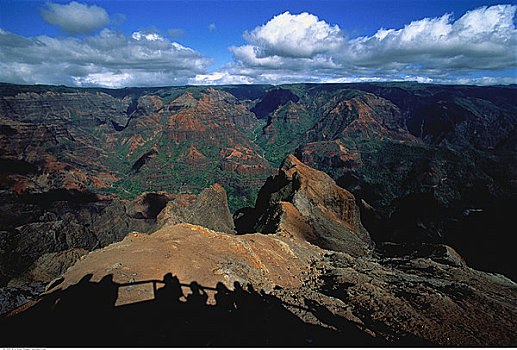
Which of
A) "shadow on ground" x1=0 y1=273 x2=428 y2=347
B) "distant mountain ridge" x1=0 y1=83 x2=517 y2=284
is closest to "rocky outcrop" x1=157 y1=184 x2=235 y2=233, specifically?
"distant mountain ridge" x1=0 y1=83 x2=517 y2=284

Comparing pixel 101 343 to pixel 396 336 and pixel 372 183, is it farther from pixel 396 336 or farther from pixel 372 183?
pixel 372 183

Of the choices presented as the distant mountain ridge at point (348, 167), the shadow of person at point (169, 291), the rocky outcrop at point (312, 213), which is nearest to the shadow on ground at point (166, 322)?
the shadow of person at point (169, 291)

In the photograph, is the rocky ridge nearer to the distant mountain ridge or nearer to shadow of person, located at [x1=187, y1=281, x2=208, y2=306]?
shadow of person, located at [x1=187, y1=281, x2=208, y2=306]

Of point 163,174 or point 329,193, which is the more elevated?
point 329,193

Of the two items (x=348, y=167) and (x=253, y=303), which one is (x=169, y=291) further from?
(x=348, y=167)

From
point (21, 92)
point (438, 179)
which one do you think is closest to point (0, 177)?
point (438, 179)

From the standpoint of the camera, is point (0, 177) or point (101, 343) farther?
point (0, 177)

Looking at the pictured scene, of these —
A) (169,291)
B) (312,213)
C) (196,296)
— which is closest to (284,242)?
(196,296)

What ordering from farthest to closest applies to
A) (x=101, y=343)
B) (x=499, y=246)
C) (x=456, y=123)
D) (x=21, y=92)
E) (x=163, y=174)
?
(x=21, y=92) → (x=456, y=123) → (x=163, y=174) → (x=499, y=246) → (x=101, y=343)

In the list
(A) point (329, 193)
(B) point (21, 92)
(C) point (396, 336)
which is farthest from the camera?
(B) point (21, 92)
